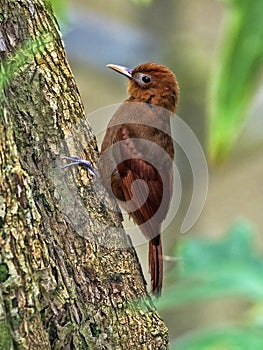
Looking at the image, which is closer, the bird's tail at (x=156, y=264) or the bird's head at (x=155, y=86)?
the bird's tail at (x=156, y=264)

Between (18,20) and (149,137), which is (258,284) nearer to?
(18,20)

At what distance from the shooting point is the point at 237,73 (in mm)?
1104

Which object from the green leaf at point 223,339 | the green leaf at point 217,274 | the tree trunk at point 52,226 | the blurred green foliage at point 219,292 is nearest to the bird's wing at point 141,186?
the green leaf at point 217,274

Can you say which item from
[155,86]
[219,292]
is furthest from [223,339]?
[155,86]

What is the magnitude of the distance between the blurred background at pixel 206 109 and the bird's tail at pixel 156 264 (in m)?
0.06

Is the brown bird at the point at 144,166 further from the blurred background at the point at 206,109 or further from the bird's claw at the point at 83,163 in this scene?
the bird's claw at the point at 83,163

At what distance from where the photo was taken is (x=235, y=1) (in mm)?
1176

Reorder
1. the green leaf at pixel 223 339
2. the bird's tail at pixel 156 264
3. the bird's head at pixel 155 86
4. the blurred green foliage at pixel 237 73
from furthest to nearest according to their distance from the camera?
the bird's head at pixel 155 86
the bird's tail at pixel 156 264
the blurred green foliage at pixel 237 73
the green leaf at pixel 223 339

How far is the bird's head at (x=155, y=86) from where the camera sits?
2.10 m

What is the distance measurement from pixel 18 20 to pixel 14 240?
44 centimetres

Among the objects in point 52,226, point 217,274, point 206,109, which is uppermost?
point 206,109

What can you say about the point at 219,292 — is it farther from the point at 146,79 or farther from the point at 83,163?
the point at 146,79

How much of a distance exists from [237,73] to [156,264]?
910mm

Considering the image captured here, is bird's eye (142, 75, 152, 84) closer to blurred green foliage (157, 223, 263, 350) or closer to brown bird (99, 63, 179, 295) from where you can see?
brown bird (99, 63, 179, 295)
